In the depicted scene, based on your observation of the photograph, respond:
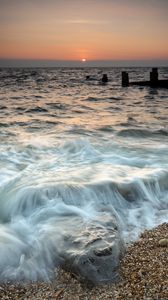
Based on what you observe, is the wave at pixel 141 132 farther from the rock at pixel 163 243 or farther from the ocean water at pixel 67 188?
the rock at pixel 163 243

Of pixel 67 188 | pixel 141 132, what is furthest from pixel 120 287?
pixel 141 132

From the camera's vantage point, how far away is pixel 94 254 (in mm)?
3580

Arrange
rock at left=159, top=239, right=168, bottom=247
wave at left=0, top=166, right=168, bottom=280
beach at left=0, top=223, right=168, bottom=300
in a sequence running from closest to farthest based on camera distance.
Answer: beach at left=0, top=223, right=168, bottom=300 < wave at left=0, top=166, right=168, bottom=280 < rock at left=159, top=239, right=168, bottom=247

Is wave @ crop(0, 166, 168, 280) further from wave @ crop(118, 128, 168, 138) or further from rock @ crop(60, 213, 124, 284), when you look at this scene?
wave @ crop(118, 128, 168, 138)

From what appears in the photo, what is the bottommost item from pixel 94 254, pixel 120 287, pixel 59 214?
pixel 120 287

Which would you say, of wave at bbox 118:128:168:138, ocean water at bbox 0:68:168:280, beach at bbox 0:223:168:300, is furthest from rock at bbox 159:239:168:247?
wave at bbox 118:128:168:138

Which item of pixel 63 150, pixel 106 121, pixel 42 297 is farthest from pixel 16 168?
→ pixel 106 121

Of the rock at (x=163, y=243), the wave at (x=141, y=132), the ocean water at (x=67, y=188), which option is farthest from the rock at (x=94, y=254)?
the wave at (x=141, y=132)

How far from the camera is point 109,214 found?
4.82 m

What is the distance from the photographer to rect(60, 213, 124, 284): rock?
137 inches

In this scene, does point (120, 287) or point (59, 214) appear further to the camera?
point (59, 214)

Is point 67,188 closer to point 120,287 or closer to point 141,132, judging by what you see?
point 120,287

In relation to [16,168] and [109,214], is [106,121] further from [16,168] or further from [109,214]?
[109,214]

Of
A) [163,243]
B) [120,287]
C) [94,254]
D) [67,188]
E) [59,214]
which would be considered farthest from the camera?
[67,188]
